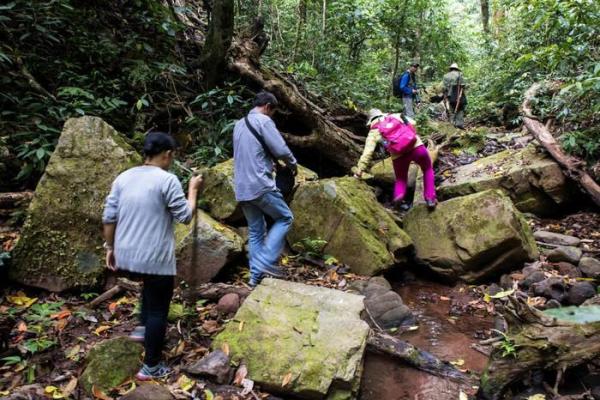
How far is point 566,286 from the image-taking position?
581 cm

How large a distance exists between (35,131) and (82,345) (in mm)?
3881

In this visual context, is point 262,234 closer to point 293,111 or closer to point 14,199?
point 14,199

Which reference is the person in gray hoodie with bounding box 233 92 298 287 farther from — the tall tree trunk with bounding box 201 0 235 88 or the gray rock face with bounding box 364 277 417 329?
the tall tree trunk with bounding box 201 0 235 88

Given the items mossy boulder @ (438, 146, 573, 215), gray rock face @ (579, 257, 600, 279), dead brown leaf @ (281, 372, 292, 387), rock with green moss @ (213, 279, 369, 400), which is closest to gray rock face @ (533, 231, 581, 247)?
gray rock face @ (579, 257, 600, 279)

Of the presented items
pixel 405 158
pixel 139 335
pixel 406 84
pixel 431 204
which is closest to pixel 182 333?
pixel 139 335

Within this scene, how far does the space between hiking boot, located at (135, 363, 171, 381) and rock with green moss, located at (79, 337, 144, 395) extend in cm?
10

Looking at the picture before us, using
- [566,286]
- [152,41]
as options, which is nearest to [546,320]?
[566,286]

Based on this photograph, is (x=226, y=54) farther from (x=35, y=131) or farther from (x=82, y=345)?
(x=82, y=345)

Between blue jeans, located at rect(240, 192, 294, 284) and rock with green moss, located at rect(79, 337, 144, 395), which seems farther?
blue jeans, located at rect(240, 192, 294, 284)

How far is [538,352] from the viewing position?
Answer: 3.81 metres

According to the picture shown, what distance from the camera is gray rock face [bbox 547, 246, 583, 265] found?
658cm

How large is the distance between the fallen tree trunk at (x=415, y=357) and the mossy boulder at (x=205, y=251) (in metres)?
1.98

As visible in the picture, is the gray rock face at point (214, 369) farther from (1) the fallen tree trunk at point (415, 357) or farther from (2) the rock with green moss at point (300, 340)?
(1) the fallen tree trunk at point (415, 357)

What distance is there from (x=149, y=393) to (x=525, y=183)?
25.9 feet
